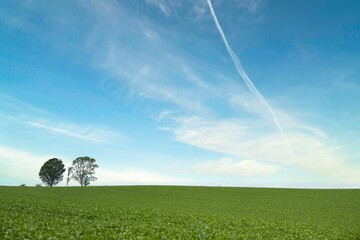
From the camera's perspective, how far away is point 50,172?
374 feet

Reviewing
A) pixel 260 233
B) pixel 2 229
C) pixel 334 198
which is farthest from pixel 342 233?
pixel 334 198

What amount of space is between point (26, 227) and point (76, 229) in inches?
113

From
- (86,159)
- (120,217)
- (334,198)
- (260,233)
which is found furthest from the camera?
(86,159)

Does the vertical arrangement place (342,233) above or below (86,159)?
below

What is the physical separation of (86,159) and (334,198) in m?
74.7

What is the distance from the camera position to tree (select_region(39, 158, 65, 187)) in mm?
113938

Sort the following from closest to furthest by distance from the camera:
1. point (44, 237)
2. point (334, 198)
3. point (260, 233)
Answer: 1. point (44, 237)
2. point (260, 233)
3. point (334, 198)

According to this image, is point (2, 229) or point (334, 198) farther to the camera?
point (334, 198)

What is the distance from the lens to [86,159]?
10888 centimetres

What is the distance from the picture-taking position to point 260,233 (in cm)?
2528

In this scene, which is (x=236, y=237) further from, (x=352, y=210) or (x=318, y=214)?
(x=352, y=210)

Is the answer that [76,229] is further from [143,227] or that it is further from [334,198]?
[334,198]

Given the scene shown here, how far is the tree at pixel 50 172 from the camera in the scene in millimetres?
113938

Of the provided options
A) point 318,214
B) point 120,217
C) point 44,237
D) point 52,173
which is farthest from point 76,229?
point 52,173
